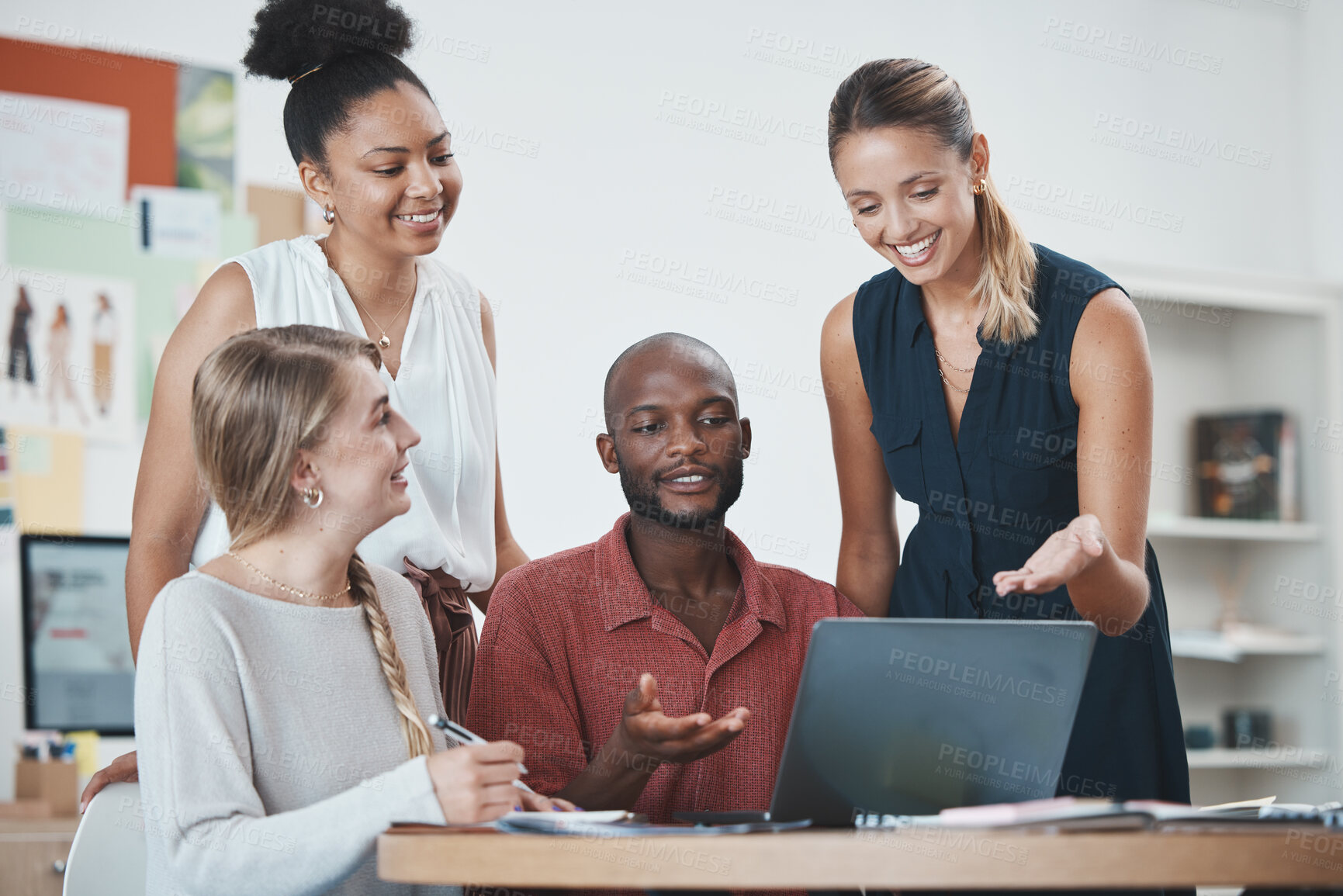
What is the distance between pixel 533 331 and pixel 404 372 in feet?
5.37

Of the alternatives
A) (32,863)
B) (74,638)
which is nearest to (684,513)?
(32,863)

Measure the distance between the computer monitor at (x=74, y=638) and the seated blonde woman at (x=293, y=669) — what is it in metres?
1.63

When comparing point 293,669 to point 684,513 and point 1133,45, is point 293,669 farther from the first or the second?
point 1133,45

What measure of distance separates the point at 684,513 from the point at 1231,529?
9.08 ft

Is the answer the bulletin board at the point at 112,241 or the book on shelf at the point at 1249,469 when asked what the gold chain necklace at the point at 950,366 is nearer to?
the bulletin board at the point at 112,241

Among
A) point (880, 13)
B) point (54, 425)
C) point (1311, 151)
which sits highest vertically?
point (880, 13)

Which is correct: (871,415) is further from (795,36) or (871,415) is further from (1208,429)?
(1208,429)

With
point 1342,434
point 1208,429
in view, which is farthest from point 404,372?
point 1342,434

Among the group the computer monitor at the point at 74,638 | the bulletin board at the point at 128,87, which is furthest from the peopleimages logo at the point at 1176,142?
the computer monitor at the point at 74,638

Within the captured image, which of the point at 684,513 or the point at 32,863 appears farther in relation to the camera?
the point at 32,863

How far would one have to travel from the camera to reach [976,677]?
1080mm

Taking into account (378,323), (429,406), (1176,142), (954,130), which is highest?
(1176,142)

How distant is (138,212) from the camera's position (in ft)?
9.94

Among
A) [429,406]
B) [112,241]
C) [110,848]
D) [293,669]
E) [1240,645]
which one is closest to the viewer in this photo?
[293,669]
